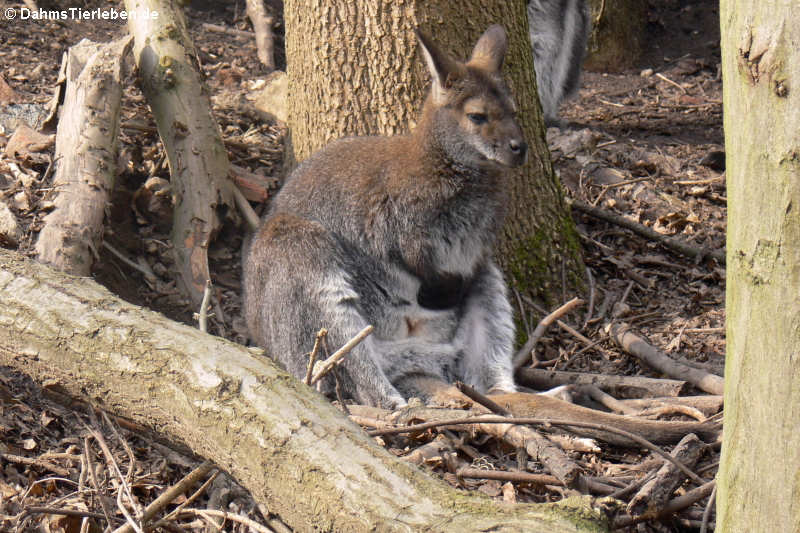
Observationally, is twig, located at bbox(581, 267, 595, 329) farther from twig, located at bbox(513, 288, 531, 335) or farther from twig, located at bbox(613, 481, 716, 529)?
twig, located at bbox(613, 481, 716, 529)

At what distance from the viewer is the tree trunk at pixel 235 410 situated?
2.66 m

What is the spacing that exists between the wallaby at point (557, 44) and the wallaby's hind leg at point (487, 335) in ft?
13.5

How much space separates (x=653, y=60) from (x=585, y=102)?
4.82ft

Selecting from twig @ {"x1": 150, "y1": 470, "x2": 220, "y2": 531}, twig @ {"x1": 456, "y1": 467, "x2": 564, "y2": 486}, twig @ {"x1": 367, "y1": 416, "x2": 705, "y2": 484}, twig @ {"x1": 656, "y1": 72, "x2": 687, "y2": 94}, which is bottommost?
twig @ {"x1": 150, "y1": 470, "x2": 220, "y2": 531}

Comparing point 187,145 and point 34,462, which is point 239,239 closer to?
point 187,145

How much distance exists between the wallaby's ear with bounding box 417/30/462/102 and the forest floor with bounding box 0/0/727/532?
165 centimetres

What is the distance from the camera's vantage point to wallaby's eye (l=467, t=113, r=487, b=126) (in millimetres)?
→ 4680

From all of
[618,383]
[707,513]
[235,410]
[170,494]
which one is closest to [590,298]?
[618,383]

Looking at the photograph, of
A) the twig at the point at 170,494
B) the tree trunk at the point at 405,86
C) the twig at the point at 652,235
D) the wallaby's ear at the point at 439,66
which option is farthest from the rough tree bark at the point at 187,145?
the twig at the point at 652,235

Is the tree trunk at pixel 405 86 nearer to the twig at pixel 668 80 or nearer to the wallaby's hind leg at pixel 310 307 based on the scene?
the wallaby's hind leg at pixel 310 307

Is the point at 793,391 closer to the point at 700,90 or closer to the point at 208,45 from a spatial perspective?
the point at 208,45

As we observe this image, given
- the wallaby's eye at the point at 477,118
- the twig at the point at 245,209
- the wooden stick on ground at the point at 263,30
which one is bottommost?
the twig at the point at 245,209

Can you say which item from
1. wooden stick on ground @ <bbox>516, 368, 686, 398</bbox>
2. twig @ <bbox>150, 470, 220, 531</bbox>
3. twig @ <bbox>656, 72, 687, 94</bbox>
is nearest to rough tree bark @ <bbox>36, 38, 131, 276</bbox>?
twig @ <bbox>150, 470, 220, 531</bbox>

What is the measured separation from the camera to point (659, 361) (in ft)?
15.9
